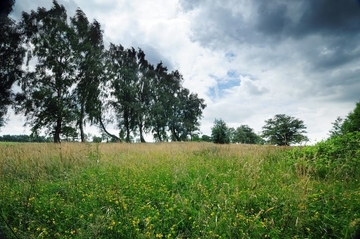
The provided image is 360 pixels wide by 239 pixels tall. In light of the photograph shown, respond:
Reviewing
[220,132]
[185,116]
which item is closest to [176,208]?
[220,132]

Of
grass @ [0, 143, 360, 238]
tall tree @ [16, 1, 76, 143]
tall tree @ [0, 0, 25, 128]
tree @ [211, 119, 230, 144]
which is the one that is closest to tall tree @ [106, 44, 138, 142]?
tall tree @ [16, 1, 76, 143]

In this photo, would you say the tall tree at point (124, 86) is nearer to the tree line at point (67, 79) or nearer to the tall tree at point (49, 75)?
the tree line at point (67, 79)

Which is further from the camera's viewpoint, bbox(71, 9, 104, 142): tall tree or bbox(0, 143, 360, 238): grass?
bbox(71, 9, 104, 142): tall tree

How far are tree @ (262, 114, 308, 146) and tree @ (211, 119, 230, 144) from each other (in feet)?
13.3

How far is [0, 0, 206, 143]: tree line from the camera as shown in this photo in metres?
15.5

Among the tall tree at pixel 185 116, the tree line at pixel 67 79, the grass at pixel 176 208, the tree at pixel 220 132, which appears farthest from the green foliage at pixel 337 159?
the tall tree at pixel 185 116

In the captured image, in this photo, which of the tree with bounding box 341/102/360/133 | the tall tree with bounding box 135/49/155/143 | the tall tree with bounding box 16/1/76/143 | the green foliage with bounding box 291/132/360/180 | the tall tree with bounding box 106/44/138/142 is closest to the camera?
the green foliage with bounding box 291/132/360/180

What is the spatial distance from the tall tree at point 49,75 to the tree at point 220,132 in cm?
1531

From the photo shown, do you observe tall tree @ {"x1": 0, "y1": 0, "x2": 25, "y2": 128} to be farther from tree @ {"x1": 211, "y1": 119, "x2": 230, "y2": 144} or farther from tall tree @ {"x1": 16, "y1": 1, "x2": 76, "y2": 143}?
tree @ {"x1": 211, "y1": 119, "x2": 230, "y2": 144}

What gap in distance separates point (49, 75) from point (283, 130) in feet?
68.5

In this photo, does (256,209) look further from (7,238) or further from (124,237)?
(7,238)

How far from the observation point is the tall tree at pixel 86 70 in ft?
67.5

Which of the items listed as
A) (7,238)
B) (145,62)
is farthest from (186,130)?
(7,238)

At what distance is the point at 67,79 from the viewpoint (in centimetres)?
1981
